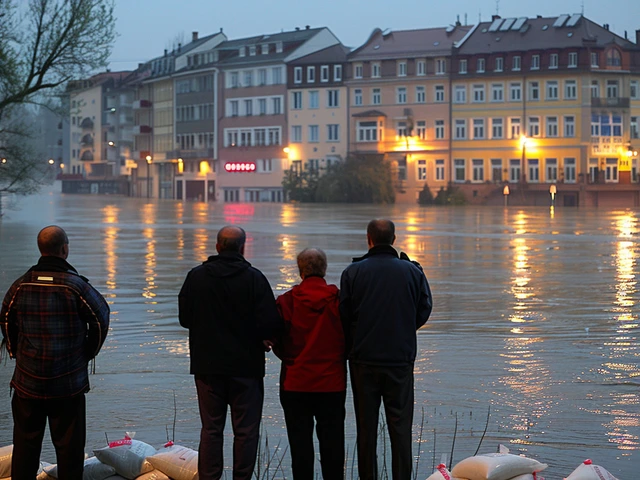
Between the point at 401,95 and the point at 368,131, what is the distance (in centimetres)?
416

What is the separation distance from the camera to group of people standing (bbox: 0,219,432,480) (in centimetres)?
689

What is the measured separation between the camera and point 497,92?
311ft

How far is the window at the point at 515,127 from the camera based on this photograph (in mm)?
94062

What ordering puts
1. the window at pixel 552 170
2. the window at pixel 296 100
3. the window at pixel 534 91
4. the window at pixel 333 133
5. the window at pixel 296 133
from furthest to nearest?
the window at pixel 296 133 → the window at pixel 296 100 → the window at pixel 333 133 → the window at pixel 534 91 → the window at pixel 552 170

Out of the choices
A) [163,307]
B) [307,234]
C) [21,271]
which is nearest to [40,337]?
[163,307]

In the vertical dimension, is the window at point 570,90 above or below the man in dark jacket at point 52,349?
above

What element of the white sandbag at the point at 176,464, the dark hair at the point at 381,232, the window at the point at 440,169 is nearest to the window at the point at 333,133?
the window at the point at 440,169

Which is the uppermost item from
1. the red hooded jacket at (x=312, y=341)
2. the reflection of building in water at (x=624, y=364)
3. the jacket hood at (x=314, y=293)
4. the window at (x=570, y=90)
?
the window at (x=570, y=90)

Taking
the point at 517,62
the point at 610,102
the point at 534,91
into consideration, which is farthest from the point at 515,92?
the point at 610,102

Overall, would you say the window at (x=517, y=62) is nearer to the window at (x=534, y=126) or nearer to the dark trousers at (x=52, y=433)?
the window at (x=534, y=126)

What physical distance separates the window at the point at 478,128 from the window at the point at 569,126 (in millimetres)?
6826

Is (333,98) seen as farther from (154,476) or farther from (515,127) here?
(154,476)

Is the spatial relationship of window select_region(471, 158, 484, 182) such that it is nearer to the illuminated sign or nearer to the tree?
the illuminated sign

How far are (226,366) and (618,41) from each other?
297 ft
